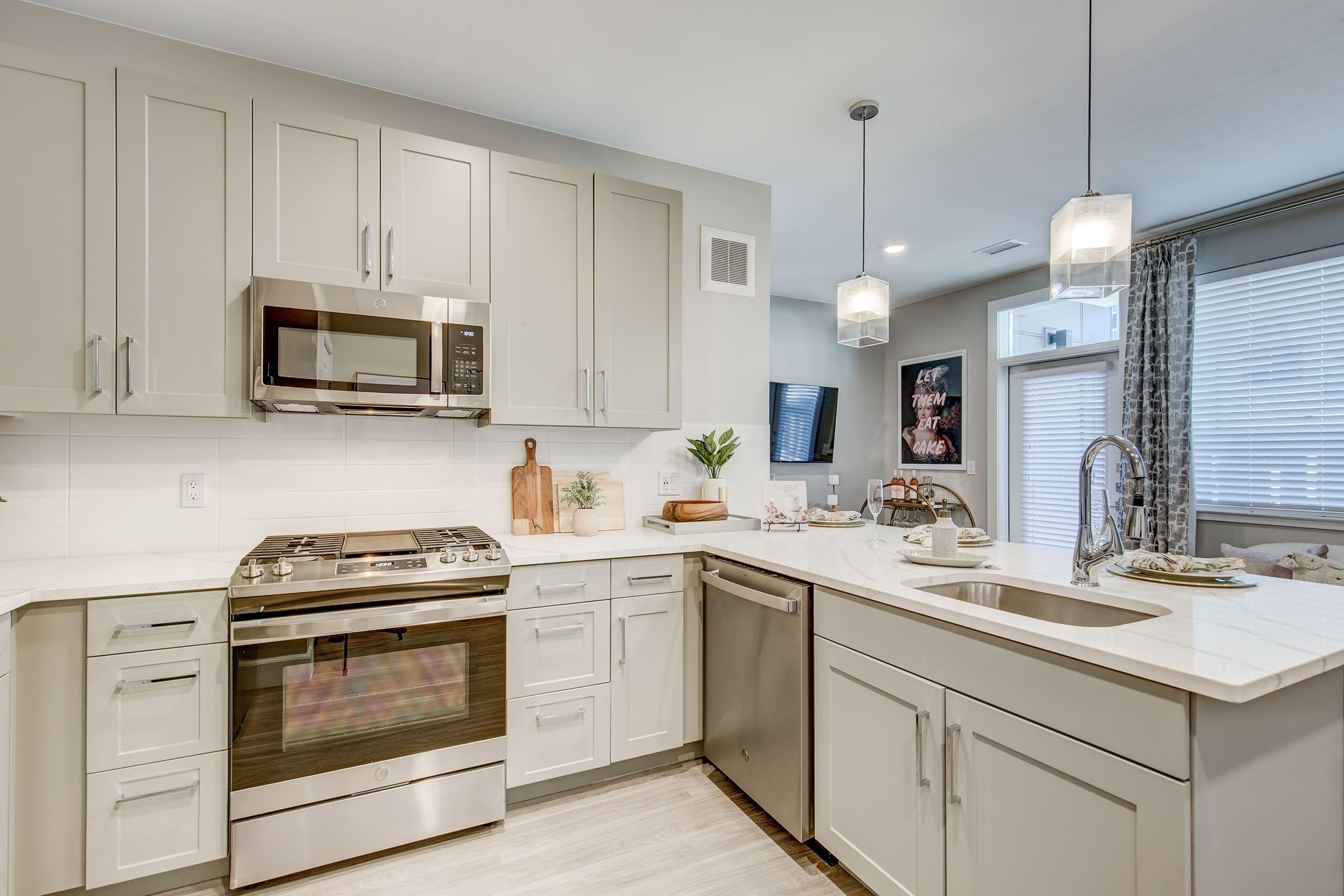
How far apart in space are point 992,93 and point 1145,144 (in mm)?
1010

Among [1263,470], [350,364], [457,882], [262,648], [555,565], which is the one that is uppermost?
[350,364]

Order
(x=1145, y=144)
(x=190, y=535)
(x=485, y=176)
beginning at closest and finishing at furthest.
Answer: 1. (x=190, y=535)
2. (x=485, y=176)
3. (x=1145, y=144)

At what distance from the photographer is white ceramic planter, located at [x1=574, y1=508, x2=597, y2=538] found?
2.75 m

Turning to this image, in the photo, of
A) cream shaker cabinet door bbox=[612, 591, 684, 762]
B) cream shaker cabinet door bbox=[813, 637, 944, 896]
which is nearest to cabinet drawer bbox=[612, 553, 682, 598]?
cream shaker cabinet door bbox=[612, 591, 684, 762]

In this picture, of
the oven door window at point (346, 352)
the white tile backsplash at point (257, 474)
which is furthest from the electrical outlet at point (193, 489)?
the oven door window at point (346, 352)

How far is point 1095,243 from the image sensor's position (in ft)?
5.77

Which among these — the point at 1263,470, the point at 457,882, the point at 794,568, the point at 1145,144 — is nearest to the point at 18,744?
the point at 457,882

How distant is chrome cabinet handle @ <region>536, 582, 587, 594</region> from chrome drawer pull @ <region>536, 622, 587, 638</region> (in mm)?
125

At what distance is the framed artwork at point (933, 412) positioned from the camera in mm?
5648

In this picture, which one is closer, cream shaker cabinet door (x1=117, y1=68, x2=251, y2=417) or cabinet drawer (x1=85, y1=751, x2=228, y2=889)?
cabinet drawer (x1=85, y1=751, x2=228, y2=889)

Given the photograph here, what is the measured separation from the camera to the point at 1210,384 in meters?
3.98

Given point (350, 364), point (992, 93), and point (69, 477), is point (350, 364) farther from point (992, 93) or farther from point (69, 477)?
point (992, 93)

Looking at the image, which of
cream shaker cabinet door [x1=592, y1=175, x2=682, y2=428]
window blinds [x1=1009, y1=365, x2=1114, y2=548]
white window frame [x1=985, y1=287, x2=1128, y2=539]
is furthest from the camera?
white window frame [x1=985, y1=287, x2=1128, y2=539]

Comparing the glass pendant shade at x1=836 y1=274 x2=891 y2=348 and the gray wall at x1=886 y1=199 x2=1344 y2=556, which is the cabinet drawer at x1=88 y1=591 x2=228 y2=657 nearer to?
the glass pendant shade at x1=836 y1=274 x2=891 y2=348
